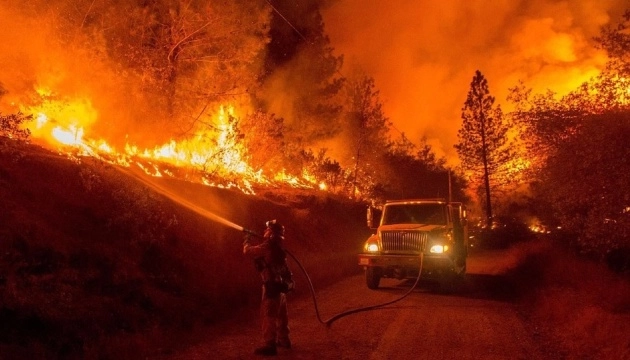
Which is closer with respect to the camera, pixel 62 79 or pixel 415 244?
pixel 415 244

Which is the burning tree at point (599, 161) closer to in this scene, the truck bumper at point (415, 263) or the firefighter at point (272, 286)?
the truck bumper at point (415, 263)

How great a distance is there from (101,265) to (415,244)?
8004mm

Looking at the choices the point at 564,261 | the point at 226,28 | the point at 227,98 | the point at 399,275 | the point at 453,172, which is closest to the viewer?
the point at 399,275

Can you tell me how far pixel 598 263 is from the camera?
18.0 metres

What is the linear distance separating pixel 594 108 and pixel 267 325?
10249 mm

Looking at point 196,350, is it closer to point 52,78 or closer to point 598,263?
point 52,78

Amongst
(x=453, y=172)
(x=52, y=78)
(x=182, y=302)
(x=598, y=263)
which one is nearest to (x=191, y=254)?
(x=182, y=302)

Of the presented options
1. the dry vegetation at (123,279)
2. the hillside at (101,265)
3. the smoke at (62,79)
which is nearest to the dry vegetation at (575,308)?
the dry vegetation at (123,279)

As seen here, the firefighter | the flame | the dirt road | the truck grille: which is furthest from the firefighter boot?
the flame

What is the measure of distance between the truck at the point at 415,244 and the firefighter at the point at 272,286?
6.36m

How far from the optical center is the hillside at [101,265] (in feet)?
23.0

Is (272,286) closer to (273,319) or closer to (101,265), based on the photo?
(273,319)

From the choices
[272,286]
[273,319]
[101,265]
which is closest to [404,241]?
[272,286]

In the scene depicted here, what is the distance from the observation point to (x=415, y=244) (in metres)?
13.7
